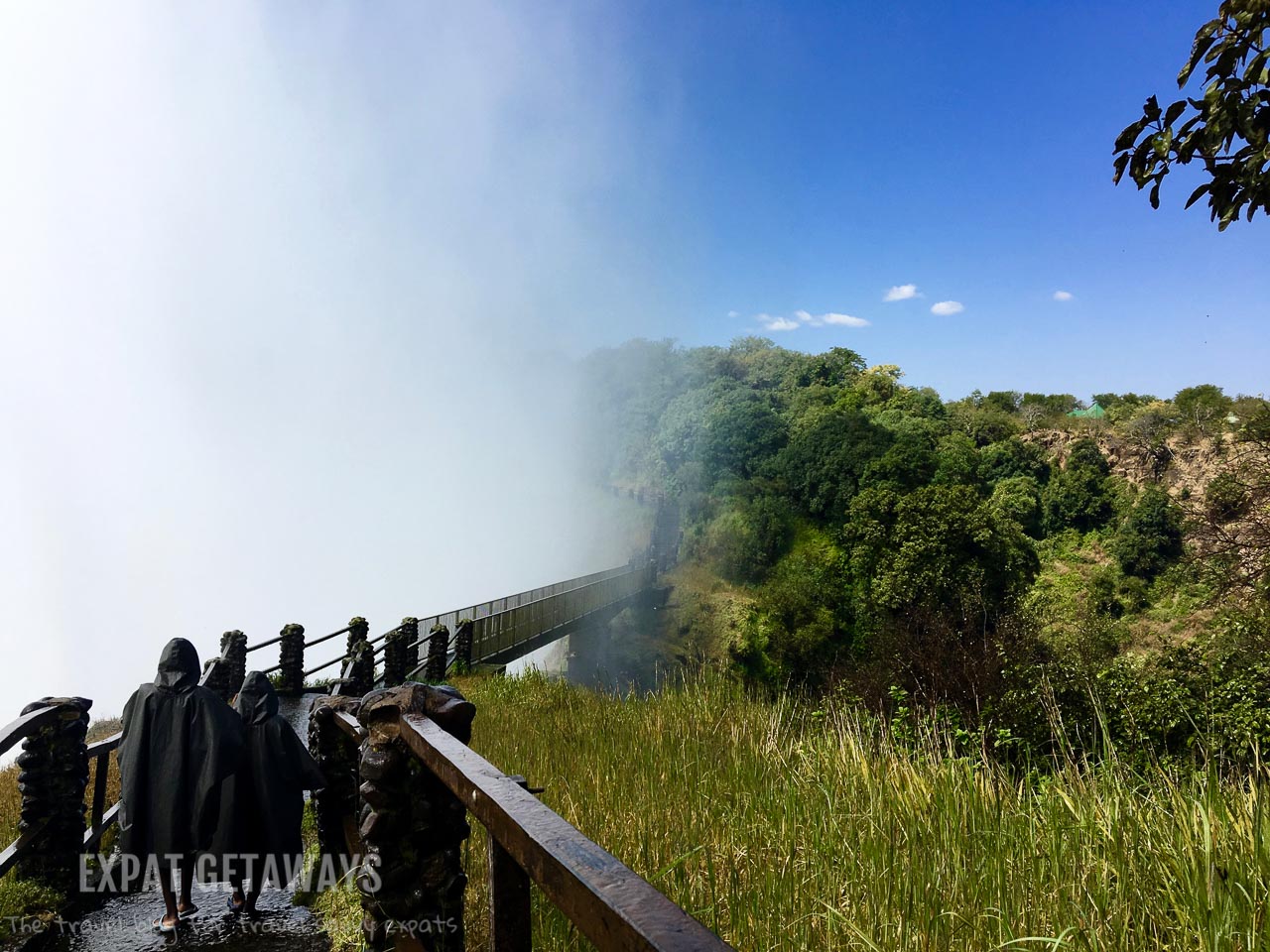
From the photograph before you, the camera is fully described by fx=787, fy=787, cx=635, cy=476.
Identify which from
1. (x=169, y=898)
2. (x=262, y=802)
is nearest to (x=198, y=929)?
(x=169, y=898)

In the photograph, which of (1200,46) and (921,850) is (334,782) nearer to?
(921,850)

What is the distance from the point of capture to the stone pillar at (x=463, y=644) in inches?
621

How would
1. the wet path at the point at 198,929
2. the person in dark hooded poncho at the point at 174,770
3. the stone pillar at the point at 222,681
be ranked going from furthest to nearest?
1. the stone pillar at the point at 222,681
2. the person in dark hooded poncho at the point at 174,770
3. the wet path at the point at 198,929

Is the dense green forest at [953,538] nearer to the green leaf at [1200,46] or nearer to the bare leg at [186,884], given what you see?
the bare leg at [186,884]

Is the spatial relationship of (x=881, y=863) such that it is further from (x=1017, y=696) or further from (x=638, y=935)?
(x=1017, y=696)

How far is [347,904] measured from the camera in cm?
387

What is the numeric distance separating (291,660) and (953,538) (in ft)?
106

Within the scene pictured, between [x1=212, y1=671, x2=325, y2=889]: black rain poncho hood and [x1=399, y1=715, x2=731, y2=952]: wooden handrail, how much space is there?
3.40 metres

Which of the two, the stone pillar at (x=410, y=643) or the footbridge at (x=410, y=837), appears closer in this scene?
the footbridge at (x=410, y=837)

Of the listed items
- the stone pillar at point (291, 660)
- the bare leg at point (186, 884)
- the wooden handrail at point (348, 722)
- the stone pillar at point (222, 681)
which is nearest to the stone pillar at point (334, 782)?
the wooden handrail at point (348, 722)

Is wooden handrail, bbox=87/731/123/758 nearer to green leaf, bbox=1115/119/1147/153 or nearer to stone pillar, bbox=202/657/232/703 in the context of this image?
stone pillar, bbox=202/657/232/703

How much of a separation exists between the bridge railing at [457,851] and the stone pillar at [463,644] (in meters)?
13.4

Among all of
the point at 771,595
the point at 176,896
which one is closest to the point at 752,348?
the point at 771,595

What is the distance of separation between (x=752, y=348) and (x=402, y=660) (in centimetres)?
7149
